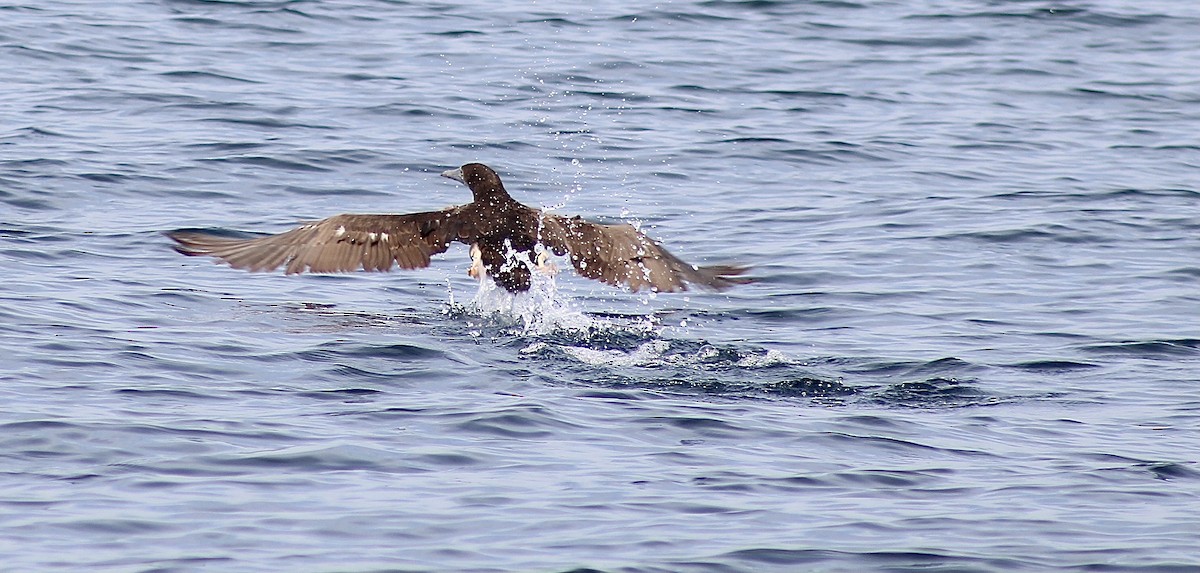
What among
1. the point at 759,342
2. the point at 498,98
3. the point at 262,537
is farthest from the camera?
the point at 498,98

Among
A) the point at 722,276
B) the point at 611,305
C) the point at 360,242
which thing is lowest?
the point at 611,305

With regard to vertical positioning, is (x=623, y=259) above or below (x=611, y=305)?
above

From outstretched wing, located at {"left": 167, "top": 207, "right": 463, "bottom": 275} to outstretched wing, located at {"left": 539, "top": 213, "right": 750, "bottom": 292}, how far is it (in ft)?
1.66

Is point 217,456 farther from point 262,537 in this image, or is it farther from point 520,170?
point 520,170

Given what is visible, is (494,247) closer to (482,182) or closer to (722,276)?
(482,182)

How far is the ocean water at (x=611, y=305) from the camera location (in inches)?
233

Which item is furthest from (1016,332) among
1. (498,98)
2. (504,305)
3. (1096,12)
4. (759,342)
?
(1096,12)

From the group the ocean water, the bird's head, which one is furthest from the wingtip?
the bird's head

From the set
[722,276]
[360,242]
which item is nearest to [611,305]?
[722,276]

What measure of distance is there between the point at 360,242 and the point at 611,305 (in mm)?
1503

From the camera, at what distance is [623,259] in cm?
898

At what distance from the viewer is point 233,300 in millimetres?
9227

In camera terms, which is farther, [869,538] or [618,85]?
[618,85]

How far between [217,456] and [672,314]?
3.70 metres
